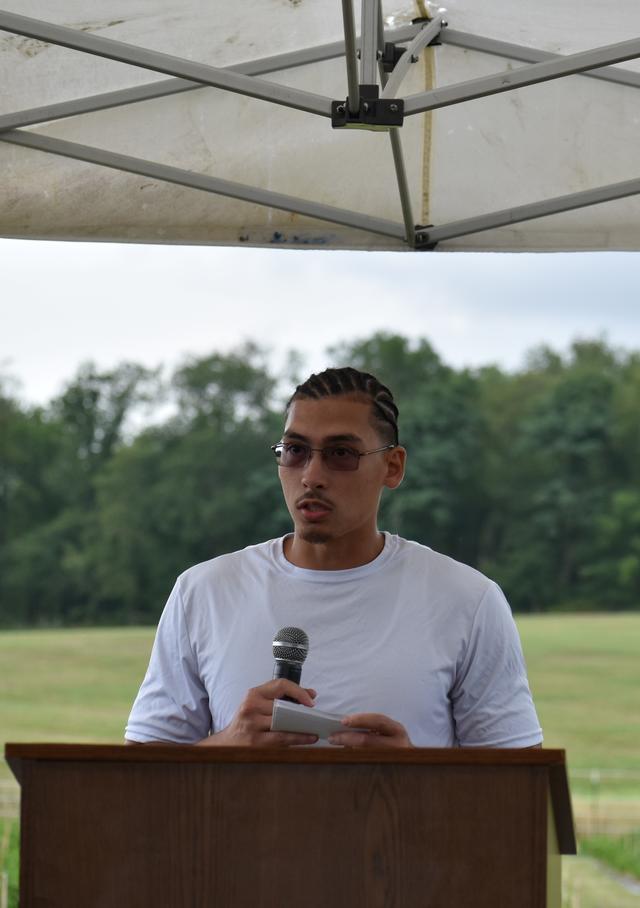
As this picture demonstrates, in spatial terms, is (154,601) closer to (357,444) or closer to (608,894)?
(608,894)

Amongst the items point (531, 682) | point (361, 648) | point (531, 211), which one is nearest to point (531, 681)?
point (531, 682)

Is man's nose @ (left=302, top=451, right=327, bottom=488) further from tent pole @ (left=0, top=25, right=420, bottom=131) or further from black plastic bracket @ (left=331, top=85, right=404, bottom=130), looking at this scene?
tent pole @ (left=0, top=25, right=420, bottom=131)

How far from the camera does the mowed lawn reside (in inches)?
1251

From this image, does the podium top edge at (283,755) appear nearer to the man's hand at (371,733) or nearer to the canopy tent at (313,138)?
the man's hand at (371,733)

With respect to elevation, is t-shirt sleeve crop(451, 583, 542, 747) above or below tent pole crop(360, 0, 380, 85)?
below

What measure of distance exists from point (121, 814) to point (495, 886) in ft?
1.52

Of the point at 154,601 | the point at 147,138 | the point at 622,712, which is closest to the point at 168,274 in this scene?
the point at 154,601

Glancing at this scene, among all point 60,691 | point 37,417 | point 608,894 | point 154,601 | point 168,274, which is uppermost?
point 168,274

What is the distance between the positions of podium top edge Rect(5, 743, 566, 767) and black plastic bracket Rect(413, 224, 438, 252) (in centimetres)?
192

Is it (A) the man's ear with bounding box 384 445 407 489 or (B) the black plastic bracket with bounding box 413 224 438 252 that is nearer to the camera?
(A) the man's ear with bounding box 384 445 407 489

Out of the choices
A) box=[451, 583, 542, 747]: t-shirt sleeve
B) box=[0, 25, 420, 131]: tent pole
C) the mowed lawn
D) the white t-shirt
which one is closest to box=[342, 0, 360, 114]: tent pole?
box=[0, 25, 420, 131]: tent pole

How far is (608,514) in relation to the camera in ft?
125

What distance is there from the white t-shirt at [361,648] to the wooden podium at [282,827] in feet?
2.79

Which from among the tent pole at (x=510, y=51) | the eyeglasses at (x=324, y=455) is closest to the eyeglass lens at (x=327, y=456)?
the eyeglasses at (x=324, y=455)
